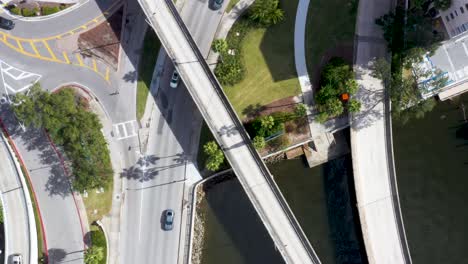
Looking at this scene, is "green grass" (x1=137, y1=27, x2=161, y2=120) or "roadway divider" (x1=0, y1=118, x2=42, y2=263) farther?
"green grass" (x1=137, y1=27, x2=161, y2=120)

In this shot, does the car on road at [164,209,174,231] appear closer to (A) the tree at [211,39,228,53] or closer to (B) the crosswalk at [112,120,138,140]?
(B) the crosswalk at [112,120,138,140]

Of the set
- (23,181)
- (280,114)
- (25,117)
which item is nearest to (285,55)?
(280,114)

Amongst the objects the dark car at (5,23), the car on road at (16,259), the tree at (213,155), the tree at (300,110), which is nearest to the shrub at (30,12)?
the dark car at (5,23)

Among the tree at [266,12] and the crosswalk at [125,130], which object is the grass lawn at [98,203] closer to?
the crosswalk at [125,130]

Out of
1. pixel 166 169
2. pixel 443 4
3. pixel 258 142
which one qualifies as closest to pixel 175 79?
pixel 166 169

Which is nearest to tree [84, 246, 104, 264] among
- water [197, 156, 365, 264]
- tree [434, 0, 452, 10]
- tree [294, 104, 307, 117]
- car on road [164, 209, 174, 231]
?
car on road [164, 209, 174, 231]

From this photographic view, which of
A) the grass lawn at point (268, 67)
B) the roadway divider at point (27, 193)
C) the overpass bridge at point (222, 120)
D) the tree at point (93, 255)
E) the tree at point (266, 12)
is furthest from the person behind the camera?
the grass lawn at point (268, 67)

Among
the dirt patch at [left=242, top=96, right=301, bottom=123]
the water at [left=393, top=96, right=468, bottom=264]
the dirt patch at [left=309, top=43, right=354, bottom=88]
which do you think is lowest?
the water at [left=393, top=96, right=468, bottom=264]
